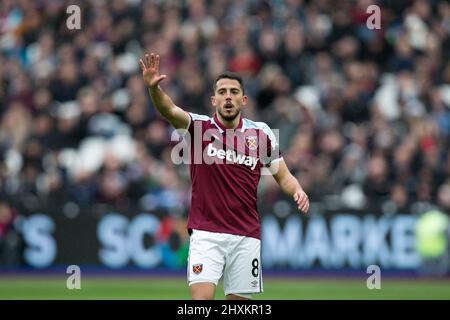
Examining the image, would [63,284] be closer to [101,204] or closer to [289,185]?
[101,204]

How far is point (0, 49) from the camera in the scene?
23.1 metres

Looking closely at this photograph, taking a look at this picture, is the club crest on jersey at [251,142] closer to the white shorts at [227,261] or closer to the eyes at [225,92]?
the eyes at [225,92]

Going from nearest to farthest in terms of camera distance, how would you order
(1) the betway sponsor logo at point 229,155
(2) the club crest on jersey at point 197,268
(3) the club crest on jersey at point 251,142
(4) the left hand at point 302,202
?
(2) the club crest on jersey at point 197,268 < (4) the left hand at point 302,202 < (1) the betway sponsor logo at point 229,155 < (3) the club crest on jersey at point 251,142

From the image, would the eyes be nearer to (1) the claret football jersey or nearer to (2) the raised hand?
(1) the claret football jersey

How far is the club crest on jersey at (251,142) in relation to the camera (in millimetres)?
10172

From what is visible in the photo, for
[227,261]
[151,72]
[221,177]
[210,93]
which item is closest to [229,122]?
[221,177]

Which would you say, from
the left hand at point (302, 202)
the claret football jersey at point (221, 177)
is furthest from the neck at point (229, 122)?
the left hand at point (302, 202)

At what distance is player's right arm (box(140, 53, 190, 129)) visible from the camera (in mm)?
9406

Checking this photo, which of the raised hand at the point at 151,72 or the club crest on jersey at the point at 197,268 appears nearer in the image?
the raised hand at the point at 151,72

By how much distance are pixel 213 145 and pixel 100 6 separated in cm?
1407

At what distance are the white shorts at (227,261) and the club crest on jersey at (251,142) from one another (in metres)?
0.80

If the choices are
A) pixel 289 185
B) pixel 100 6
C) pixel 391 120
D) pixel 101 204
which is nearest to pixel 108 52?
pixel 100 6

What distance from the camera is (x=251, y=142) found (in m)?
10.2

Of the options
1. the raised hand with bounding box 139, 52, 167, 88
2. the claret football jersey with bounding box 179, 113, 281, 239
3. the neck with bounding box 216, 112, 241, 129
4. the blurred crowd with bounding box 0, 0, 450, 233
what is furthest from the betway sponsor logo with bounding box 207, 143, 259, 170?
the blurred crowd with bounding box 0, 0, 450, 233
